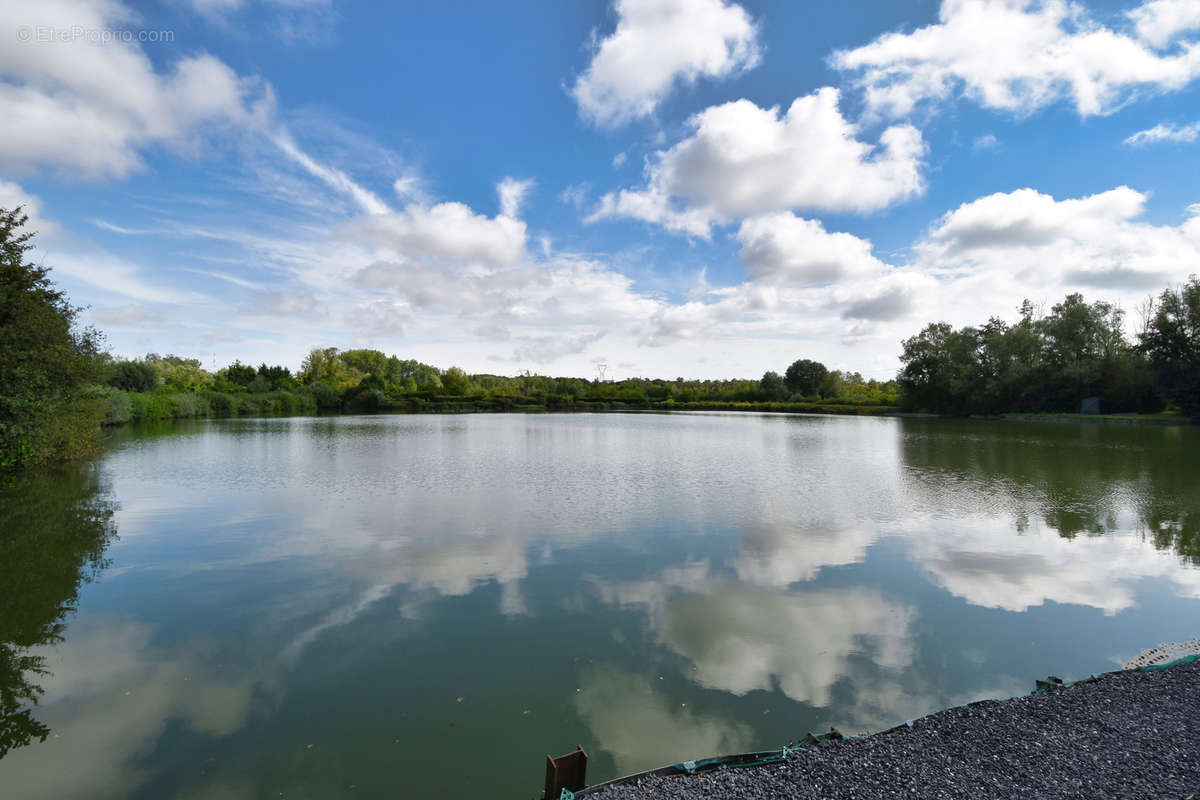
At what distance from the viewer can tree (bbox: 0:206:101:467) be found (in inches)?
496

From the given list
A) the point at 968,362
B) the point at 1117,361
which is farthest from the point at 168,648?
the point at 968,362

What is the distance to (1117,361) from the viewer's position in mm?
42906

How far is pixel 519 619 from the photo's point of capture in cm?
559

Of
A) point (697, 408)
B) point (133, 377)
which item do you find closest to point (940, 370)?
point (697, 408)

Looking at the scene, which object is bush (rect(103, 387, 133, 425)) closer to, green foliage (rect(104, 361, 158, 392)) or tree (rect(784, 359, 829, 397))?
green foliage (rect(104, 361, 158, 392))

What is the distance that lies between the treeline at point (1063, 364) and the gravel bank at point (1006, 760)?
44.0 metres

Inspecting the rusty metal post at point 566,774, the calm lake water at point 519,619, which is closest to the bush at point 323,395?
the calm lake water at point 519,619

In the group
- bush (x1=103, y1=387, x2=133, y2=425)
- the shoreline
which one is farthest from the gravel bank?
the shoreline

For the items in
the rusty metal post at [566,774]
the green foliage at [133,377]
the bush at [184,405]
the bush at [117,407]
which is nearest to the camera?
the rusty metal post at [566,774]

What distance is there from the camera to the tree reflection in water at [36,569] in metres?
4.19

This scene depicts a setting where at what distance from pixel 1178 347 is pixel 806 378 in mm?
43107

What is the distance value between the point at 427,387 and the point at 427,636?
245 ft

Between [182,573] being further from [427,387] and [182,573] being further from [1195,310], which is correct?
[427,387]

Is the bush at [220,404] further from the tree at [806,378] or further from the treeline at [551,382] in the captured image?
the tree at [806,378]
